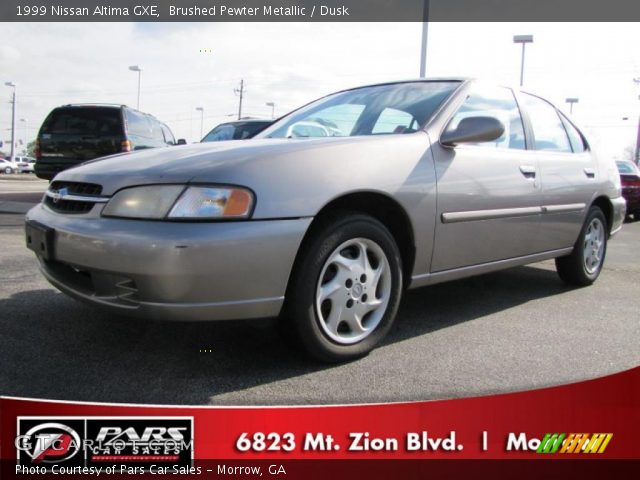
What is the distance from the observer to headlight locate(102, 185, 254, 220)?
7.09 ft

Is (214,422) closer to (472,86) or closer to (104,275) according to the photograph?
(104,275)

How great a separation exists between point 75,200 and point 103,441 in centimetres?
116

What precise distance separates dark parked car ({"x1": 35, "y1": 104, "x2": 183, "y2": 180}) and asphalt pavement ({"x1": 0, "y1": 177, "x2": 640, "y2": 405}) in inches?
204

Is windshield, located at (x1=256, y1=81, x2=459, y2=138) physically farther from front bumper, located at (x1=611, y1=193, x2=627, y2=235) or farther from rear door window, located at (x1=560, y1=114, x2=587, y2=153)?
front bumper, located at (x1=611, y1=193, x2=627, y2=235)

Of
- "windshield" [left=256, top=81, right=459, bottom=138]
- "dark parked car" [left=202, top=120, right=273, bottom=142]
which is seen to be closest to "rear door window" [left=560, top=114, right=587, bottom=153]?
"windshield" [left=256, top=81, right=459, bottom=138]

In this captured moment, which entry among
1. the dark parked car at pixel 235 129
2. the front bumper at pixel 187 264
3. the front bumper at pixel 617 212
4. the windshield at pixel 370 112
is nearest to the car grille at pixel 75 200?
the front bumper at pixel 187 264

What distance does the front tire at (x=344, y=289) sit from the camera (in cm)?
237

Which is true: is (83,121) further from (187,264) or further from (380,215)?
(187,264)

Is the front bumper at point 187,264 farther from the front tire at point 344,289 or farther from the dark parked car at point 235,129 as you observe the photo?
the dark parked car at point 235,129

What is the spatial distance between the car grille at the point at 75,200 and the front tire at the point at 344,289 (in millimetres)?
941

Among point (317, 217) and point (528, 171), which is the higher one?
point (528, 171)

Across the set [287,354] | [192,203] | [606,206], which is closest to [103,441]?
[192,203]

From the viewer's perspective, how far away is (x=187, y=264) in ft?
6.82

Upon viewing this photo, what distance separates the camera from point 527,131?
3.77 meters
